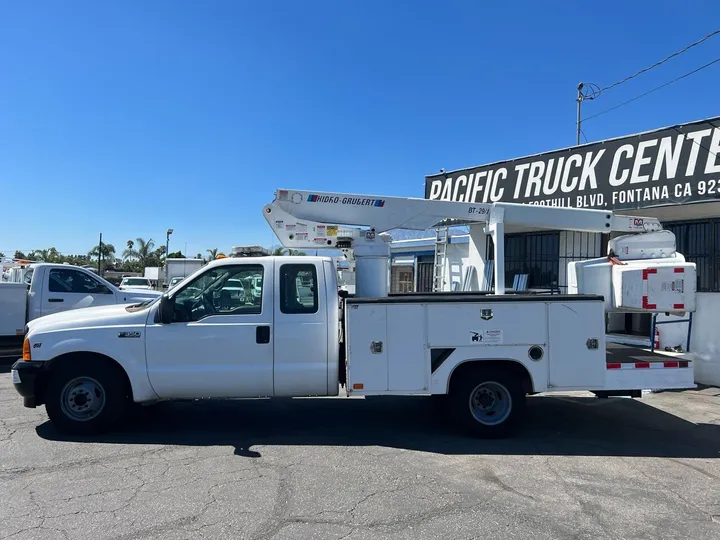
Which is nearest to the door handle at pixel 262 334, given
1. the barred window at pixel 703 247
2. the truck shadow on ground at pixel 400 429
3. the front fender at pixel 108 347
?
the truck shadow on ground at pixel 400 429

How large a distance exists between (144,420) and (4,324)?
18.2ft

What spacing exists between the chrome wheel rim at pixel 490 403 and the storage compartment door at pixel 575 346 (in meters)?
0.54

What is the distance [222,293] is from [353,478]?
2.53 m

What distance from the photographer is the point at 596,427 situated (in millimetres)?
6957

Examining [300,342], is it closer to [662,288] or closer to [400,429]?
[400,429]

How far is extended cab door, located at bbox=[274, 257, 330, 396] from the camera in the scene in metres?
6.12

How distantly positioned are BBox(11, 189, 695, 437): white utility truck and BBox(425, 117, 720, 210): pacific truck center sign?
154 inches

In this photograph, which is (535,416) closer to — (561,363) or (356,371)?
(561,363)

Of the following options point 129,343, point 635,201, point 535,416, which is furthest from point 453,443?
point 635,201

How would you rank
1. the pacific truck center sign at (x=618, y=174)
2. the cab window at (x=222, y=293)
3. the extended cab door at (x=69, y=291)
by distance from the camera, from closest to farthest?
the cab window at (x=222, y=293) → the pacific truck center sign at (x=618, y=174) → the extended cab door at (x=69, y=291)

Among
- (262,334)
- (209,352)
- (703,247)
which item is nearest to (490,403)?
(262,334)

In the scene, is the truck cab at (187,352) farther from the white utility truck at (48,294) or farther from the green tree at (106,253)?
the green tree at (106,253)

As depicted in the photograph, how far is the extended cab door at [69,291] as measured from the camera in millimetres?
11242

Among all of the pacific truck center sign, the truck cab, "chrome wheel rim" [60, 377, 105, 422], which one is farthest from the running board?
"chrome wheel rim" [60, 377, 105, 422]
